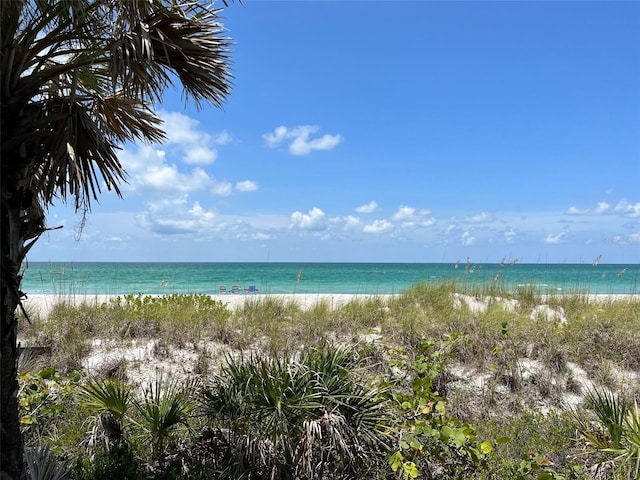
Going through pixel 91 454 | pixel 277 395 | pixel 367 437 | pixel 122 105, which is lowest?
pixel 91 454

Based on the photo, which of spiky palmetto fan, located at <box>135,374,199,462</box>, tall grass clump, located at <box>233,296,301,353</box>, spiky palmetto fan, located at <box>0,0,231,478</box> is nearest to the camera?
spiky palmetto fan, located at <box>0,0,231,478</box>

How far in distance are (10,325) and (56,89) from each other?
6.09ft

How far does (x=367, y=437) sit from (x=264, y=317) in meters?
4.85

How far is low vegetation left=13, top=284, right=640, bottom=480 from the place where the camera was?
3889 millimetres

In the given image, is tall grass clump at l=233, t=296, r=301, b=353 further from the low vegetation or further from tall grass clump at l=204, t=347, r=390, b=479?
tall grass clump at l=204, t=347, r=390, b=479

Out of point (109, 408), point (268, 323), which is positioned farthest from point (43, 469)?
point (268, 323)

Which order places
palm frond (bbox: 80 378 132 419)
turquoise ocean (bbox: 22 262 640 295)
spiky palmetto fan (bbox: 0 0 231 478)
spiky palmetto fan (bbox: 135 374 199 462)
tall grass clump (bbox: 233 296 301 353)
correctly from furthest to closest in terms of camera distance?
turquoise ocean (bbox: 22 262 640 295) → tall grass clump (bbox: 233 296 301 353) → palm frond (bbox: 80 378 132 419) → spiky palmetto fan (bbox: 135 374 199 462) → spiky palmetto fan (bbox: 0 0 231 478)

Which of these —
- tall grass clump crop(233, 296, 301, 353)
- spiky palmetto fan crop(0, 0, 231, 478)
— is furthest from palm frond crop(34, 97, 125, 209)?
tall grass clump crop(233, 296, 301, 353)

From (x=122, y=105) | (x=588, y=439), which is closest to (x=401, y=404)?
(x=588, y=439)

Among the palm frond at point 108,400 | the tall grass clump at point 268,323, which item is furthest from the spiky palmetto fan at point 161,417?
the tall grass clump at point 268,323

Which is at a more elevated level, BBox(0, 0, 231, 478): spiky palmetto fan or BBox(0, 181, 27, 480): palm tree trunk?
BBox(0, 0, 231, 478): spiky palmetto fan

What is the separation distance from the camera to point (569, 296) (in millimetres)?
10461

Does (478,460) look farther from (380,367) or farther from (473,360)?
(473,360)

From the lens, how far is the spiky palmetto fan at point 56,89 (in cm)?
305
